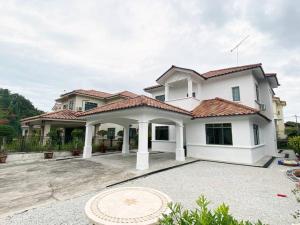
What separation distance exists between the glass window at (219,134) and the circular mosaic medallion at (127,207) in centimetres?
1020

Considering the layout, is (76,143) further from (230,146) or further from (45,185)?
(230,146)

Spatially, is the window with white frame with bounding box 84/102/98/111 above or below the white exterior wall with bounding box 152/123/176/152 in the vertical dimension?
above

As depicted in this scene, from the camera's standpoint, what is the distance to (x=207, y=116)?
1306cm

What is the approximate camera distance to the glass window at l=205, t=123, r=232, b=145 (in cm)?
1267

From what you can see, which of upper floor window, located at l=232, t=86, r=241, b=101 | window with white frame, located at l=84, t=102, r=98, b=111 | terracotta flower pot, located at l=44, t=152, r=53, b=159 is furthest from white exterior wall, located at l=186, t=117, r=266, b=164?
window with white frame, located at l=84, t=102, r=98, b=111

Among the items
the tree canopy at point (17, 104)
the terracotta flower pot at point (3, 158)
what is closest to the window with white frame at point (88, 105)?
the terracotta flower pot at point (3, 158)

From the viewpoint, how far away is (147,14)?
10.1m

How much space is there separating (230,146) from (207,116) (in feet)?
9.52

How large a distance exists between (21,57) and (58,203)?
15862mm

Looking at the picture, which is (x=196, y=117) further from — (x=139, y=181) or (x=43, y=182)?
(x=43, y=182)

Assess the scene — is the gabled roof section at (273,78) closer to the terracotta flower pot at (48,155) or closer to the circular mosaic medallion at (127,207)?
the circular mosaic medallion at (127,207)

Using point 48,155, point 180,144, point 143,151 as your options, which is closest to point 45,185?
point 143,151

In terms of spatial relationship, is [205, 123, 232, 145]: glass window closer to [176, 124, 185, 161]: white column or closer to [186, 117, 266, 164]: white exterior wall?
[186, 117, 266, 164]: white exterior wall

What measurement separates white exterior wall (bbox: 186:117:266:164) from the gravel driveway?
289 centimetres
